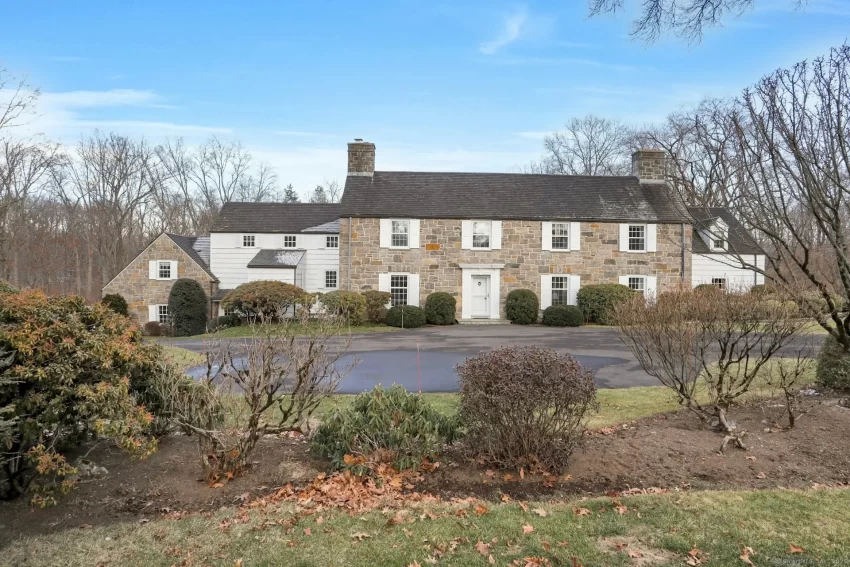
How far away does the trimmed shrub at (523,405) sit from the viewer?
4.74m

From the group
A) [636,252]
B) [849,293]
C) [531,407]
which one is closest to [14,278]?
[636,252]

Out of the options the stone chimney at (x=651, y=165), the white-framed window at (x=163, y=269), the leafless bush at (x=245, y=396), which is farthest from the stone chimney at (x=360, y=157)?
A: the leafless bush at (x=245, y=396)

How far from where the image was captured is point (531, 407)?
475cm

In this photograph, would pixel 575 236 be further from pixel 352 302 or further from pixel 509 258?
pixel 352 302

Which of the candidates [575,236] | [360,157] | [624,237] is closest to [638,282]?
[624,237]

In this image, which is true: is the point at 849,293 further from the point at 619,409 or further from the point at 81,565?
the point at 81,565

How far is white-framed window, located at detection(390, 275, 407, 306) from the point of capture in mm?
23562

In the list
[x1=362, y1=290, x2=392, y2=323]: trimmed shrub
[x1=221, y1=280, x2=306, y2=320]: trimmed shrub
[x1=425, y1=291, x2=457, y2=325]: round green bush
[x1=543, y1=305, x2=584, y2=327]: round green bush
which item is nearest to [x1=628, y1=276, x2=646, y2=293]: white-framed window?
[x1=543, y1=305, x2=584, y2=327]: round green bush

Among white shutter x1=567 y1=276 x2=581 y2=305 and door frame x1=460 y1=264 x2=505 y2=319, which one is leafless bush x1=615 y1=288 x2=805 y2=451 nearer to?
door frame x1=460 y1=264 x2=505 y2=319

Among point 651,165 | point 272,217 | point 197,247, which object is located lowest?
point 197,247

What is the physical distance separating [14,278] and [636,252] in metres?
34.2

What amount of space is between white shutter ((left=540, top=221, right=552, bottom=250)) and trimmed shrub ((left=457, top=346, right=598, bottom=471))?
63.3 feet

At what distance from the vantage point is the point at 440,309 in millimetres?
22406

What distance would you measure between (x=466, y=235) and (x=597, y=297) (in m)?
6.24
